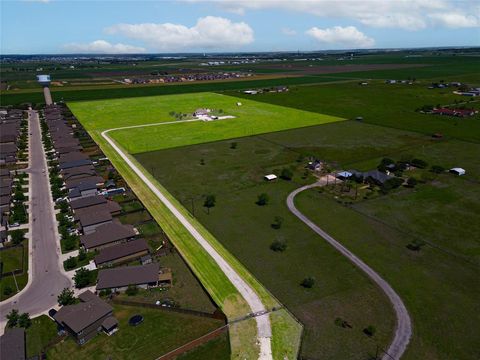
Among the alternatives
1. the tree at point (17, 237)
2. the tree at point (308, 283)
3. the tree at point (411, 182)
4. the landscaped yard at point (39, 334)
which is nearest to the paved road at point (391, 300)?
the tree at point (308, 283)

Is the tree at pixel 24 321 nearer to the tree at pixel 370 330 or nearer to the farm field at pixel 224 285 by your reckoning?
the farm field at pixel 224 285

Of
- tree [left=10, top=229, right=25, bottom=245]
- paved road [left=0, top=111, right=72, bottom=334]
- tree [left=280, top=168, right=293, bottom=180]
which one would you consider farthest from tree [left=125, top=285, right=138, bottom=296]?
tree [left=280, top=168, right=293, bottom=180]

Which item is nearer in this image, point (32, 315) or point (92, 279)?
point (32, 315)

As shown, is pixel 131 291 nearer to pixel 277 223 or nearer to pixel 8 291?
pixel 8 291

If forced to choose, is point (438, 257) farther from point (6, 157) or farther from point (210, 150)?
point (6, 157)

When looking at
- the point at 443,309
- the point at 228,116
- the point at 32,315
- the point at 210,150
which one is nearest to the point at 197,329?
the point at 32,315

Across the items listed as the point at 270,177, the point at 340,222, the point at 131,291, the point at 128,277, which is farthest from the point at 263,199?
the point at 131,291

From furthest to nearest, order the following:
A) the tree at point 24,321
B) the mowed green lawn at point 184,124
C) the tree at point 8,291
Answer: the mowed green lawn at point 184,124 → the tree at point 8,291 → the tree at point 24,321
